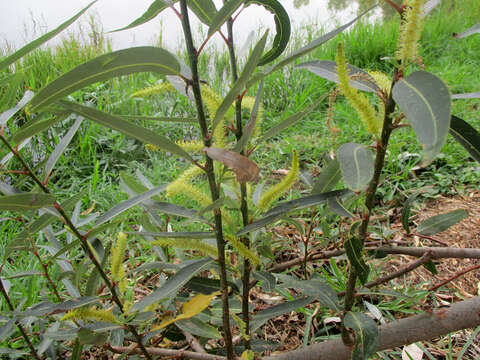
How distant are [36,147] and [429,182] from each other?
8.40 ft

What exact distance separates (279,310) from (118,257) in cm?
34

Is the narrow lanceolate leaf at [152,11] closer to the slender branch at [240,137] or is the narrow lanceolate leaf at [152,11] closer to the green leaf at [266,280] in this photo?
the slender branch at [240,137]

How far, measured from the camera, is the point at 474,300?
677mm

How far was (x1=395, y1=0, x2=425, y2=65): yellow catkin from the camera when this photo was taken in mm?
403

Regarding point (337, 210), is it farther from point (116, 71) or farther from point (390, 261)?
point (390, 261)

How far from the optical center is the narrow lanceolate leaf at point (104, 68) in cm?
37

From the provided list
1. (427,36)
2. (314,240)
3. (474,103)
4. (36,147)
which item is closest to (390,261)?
(314,240)

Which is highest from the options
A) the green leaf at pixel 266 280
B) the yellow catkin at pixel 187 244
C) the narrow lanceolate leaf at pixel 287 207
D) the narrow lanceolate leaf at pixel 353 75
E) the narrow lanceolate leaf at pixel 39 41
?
the narrow lanceolate leaf at pixel 39 41

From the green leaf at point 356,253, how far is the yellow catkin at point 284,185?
0.12m

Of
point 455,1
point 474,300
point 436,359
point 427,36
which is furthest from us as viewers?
point 455,1

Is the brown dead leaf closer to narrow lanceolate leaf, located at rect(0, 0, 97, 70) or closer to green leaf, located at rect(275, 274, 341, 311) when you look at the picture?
narrow lanceolate leaf, located at rect(0, 0, 97, 70)

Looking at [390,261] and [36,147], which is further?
[36,147]

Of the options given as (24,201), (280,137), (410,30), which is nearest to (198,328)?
(24,201)

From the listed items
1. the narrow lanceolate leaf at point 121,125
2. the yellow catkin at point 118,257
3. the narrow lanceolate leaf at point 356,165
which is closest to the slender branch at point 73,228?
the yellow catkin at point 118,257
